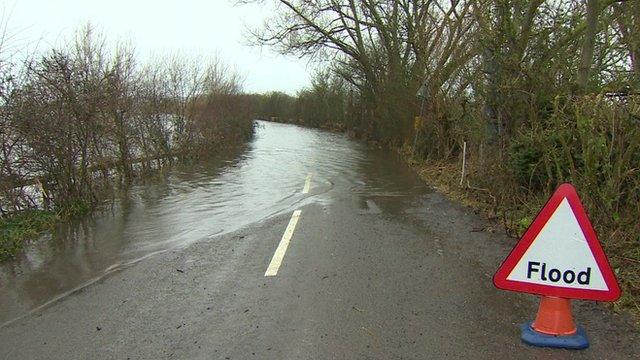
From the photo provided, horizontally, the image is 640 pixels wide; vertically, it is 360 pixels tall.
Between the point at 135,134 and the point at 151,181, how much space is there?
211 centimetres

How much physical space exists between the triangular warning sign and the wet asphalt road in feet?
1.50

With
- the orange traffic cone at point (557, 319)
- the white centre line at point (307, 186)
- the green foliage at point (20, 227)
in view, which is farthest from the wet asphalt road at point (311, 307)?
the white centre line at point (307, 186)

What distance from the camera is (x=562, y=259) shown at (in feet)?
13.5

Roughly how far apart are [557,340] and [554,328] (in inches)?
4.2

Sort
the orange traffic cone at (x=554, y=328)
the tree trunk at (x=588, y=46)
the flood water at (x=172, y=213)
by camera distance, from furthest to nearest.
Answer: the tree trunk at (x=588, y=46)
the flood water at (x=172, y=213)
the orange traffic cone at (x=554, y=328)

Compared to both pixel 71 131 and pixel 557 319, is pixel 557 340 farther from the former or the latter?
pixel 71 131

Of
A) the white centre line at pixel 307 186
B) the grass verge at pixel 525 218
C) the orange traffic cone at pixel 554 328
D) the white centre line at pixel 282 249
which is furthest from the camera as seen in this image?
the white centre line at pixel 307 186

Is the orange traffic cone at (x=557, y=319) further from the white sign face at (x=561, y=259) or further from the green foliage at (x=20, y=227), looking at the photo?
the green foliage at (x=20, y=227)

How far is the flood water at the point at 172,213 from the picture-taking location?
672 cm

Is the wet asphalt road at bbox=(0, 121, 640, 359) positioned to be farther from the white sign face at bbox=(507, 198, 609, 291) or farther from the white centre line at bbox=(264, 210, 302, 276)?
the white sign face at bbox=(507, 198, 609, 291)

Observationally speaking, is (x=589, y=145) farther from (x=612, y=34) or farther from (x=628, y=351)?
(x=612, y=34)

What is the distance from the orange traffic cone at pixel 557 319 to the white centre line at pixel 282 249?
3001mm

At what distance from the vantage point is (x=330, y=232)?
8.40m

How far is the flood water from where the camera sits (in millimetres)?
6719
